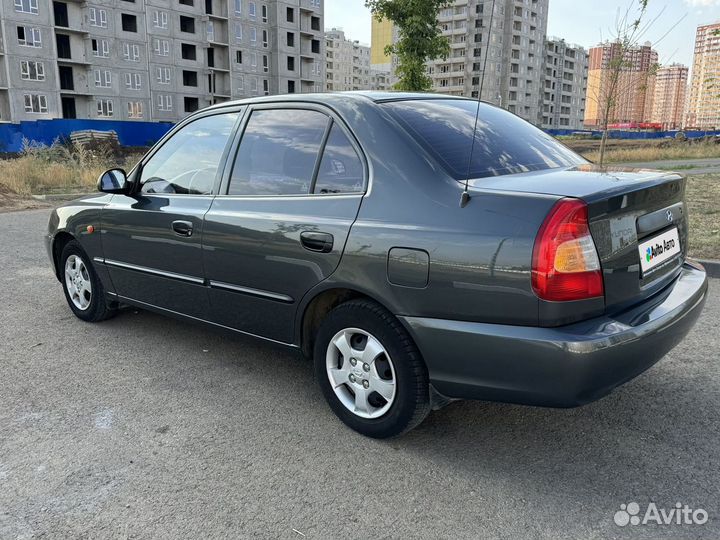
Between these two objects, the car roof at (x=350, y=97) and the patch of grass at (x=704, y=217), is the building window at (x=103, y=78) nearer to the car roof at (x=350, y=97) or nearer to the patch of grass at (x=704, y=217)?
the patch of grass at (x=704, y=217)

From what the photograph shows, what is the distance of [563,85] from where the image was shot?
117 m

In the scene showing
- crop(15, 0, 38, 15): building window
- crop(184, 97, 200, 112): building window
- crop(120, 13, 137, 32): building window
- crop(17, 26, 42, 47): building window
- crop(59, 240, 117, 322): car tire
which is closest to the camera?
crop(59, 240, 117, 322): car tire

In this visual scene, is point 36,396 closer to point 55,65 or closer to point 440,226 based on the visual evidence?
point 440,226

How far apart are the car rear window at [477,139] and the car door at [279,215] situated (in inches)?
14.5

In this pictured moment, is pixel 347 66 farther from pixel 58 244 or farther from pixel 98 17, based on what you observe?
pixel 58 244

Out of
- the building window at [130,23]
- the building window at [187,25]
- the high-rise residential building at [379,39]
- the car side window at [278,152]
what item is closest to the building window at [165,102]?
the building window at [130,23]

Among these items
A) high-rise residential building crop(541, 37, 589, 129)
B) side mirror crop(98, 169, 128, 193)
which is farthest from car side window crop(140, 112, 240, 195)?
high-rise residential building crop(541, 37, 589, 129)

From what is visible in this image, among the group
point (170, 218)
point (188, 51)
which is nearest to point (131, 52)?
point (188, 51)

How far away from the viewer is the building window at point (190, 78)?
5994 cm

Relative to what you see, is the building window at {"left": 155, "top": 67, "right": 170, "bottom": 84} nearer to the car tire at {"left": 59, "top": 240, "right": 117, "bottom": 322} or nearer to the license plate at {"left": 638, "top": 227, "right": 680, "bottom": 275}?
the car tire at {"left": 59, "top": 240, "right": 117, "bottom": 322}

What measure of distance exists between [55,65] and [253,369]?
5372 cm

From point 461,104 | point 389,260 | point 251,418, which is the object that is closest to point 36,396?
point 251,418

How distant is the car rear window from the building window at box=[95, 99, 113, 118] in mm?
56127

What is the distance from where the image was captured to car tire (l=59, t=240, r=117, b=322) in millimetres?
4895
